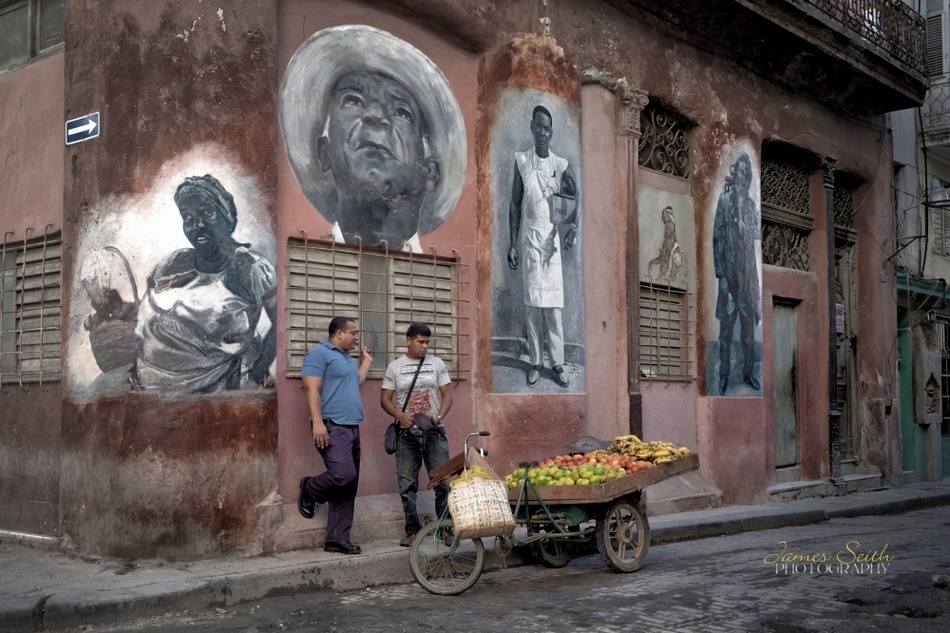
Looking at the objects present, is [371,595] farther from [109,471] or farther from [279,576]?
[109,471]

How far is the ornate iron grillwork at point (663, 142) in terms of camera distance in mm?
13211

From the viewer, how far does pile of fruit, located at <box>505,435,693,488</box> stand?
8.30 metres

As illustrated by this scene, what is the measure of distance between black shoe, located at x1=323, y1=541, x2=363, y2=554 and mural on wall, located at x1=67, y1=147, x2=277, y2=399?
137cm

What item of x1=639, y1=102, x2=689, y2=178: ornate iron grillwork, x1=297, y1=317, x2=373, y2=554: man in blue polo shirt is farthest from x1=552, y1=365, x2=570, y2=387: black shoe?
x1=639, y1=102, x2=689, y2=178: ornate iron grillwork

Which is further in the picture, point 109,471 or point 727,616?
point 109,471

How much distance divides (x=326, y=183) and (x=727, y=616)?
5005 millimetres

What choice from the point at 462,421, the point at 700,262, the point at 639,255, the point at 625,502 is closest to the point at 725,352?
the point at 700,262

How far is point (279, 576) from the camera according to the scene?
7.46m

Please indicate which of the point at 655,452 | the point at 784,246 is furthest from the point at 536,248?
the point at 784,246

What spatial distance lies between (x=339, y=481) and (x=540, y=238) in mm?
3965

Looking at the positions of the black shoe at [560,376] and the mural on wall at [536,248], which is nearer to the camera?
the mural on wall at [536,248]

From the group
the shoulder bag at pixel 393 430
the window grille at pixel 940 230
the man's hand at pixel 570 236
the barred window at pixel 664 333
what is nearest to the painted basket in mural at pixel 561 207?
the man's hand at pixel 570 236

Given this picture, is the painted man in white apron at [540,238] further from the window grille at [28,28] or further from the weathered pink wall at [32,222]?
the window grille at [28,28]

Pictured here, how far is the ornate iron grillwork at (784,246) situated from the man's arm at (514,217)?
6.00 meters
